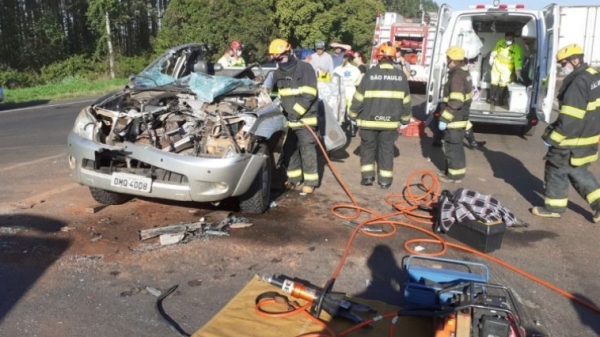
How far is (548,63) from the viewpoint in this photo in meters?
8.57

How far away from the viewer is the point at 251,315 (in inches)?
132

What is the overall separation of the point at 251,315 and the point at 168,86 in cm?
334

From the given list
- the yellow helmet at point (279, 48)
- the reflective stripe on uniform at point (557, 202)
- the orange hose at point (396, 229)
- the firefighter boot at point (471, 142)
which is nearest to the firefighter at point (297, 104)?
the yellow helmet at point (279, 48)

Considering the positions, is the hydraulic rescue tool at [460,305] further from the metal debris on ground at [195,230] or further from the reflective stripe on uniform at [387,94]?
the reflective stripe on uniform at [387,94]

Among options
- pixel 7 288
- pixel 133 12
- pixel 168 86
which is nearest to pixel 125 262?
pixel 7 288

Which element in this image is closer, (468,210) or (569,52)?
(468,210)

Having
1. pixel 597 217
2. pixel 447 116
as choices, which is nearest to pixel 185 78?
pixel 447 116

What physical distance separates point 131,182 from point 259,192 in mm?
1185

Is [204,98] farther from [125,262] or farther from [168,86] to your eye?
[125,262]

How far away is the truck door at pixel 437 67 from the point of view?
30.1 feet

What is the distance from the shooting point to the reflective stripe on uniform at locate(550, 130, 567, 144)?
5324mm

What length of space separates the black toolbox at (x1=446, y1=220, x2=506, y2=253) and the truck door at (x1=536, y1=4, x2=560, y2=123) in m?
4.67

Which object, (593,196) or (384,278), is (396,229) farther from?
(593,196)

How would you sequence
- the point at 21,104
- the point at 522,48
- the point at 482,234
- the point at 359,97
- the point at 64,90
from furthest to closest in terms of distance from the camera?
the point at 64,90 < the point at 21,104 < the point at 522,48 < the point at 359,97 < the point at 482,234
